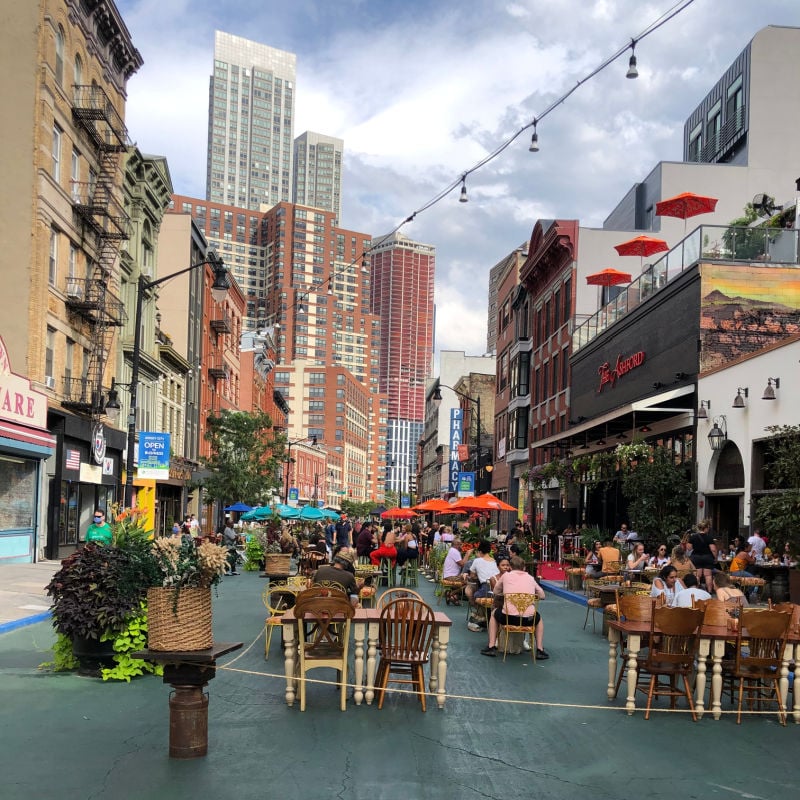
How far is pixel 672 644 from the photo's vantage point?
32.2 ft

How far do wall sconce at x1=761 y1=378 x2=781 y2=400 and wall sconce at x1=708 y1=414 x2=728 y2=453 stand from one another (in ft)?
8.61

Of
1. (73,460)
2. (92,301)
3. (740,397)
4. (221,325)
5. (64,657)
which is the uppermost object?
(221,325)

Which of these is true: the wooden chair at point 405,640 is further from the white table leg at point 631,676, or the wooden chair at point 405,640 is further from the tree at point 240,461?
the tree at point 240,461

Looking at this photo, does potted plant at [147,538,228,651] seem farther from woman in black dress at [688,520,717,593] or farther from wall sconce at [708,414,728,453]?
wall sconce at [708,414,728,453]

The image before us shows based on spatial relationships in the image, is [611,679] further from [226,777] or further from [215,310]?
[215,310]

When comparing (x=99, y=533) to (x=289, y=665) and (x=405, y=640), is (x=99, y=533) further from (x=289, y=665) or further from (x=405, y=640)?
(x=405, y=640)

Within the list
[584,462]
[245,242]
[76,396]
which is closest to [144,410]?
[76,396]

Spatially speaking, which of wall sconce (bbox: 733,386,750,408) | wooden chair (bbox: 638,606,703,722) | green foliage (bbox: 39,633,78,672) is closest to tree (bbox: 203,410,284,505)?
wall sconce (bbox: 733,386,750,408)

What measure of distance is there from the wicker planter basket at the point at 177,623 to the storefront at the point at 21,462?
72.2 ft

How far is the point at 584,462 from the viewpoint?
32500mm

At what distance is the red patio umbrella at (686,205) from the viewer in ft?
106

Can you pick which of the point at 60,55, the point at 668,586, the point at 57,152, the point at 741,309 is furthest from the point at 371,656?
the point at 60,55

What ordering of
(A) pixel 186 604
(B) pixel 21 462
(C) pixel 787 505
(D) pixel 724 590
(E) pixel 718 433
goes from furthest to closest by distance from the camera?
(B) pixel 21 462 → (E) pixel 718 433 → (C) pixel 787 505 → (D) pixel 724 590 → (A) pixel 186 604

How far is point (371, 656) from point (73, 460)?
27.0 metres
